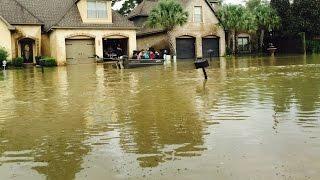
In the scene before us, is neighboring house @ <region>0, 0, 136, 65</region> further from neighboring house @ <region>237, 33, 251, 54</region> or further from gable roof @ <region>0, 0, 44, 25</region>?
neighboring house @ <region>237, 33, 251, 54</region>

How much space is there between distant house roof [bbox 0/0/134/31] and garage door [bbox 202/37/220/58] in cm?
916

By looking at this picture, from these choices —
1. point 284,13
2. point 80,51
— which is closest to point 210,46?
point 284,13

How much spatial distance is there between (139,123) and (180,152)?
2.49m

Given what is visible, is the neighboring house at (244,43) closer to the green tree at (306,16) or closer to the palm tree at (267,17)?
the palm tree at (267,17)

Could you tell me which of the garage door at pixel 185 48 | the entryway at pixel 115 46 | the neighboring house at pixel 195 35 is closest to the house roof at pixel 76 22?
the entryway at pixel 115 46

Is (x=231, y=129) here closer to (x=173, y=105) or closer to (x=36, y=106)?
(x=173, y=105)

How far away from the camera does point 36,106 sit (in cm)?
1216

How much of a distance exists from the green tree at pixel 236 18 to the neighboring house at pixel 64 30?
9.97m

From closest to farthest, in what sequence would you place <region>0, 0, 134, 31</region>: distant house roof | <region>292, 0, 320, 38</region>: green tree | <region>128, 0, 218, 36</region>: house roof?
<region>0, 0, 134, 31</region>: distant house roof < <region>292, 0, 320, 38</region>: green tree < <region>128, 0, 218, 36</region>: house roof

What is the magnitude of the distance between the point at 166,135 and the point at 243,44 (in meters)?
44.7

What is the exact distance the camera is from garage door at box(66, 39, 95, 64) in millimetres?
40097

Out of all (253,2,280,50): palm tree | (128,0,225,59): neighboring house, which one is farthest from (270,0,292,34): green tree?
(128,0,225,59): neighboring house

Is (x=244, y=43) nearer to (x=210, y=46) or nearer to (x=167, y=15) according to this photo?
(x=210, y=46)

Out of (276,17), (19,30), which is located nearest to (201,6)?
(276,17)
